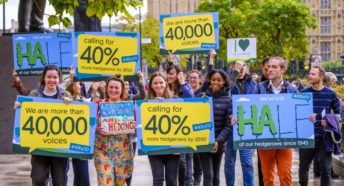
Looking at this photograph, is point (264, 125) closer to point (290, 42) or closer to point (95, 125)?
→ point (95, 125)

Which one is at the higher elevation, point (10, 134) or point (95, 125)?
point (95, 125)

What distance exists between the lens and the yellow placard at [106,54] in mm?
7660

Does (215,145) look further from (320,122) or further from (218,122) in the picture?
(320,122)

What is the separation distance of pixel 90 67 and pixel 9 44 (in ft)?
18.6

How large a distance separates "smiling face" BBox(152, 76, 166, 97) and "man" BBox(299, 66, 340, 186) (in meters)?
2.12

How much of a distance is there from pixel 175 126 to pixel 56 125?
4.78 ft

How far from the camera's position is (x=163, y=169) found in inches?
261

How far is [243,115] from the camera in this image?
271 inches

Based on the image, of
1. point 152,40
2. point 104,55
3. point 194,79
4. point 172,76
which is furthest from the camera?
point 152,40

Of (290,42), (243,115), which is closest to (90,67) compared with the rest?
(243,115)

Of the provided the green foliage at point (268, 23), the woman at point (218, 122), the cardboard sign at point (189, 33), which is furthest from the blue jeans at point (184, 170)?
the green foliage at point (268, 23)

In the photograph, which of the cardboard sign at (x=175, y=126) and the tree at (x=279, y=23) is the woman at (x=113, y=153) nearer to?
the cardboard sign at (x=175, y=126)

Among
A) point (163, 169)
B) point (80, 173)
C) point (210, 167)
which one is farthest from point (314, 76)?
point (80, 173)

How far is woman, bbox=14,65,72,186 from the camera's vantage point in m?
6.32
